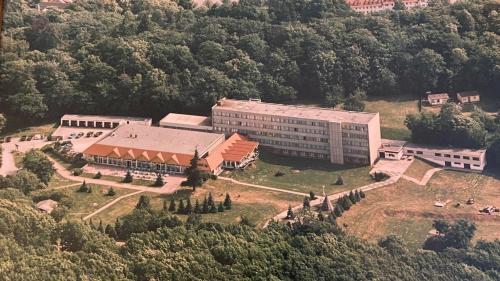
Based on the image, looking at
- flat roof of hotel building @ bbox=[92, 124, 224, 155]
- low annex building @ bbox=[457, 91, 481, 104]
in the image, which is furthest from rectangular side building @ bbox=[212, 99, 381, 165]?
low annex building @ bbox=[457, 91, 481, 104]

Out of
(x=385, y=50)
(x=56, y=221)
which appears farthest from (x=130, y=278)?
(x=385, y=50)

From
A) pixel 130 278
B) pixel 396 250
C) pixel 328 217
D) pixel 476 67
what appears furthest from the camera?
pixel 476 67

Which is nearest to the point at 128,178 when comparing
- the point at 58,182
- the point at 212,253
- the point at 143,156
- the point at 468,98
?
the point at 143,156

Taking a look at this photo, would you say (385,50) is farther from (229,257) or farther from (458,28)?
(229,257)

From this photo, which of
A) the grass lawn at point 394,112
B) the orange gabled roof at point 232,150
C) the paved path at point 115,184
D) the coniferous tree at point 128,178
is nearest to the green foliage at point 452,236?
the grass lawn at point 394,112

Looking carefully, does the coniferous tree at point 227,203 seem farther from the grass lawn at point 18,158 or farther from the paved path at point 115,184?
the grass lawn at point 18,158
